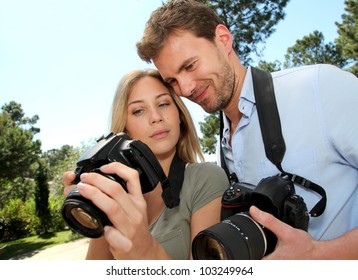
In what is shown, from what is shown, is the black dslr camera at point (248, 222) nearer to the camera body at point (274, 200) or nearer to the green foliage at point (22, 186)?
the camera body at point (274, 200)

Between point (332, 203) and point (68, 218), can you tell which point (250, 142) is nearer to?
point (332, 203)

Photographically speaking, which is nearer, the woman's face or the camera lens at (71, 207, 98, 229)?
the camera lens at (71, 207, 98, 229)

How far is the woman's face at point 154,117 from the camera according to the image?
1.89m

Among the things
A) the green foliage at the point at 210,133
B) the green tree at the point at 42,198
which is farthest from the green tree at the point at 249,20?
the green tree at the point at 42,198

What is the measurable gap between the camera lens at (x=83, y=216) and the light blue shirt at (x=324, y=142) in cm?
75

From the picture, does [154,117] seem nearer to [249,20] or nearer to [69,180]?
[69,180]

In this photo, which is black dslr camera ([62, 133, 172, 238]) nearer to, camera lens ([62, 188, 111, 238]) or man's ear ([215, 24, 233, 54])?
camera lens ([62, 188, 111, 238])

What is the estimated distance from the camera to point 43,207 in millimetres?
19094

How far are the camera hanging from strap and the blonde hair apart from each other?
461mm

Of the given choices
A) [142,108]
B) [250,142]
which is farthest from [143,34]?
[250,142]

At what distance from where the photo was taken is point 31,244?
645 inches

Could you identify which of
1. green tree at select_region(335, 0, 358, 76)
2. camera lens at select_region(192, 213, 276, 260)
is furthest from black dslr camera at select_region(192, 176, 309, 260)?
green tree at select_region(335, 0, 358, 76)

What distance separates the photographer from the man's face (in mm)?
1887

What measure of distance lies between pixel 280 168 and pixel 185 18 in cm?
93
